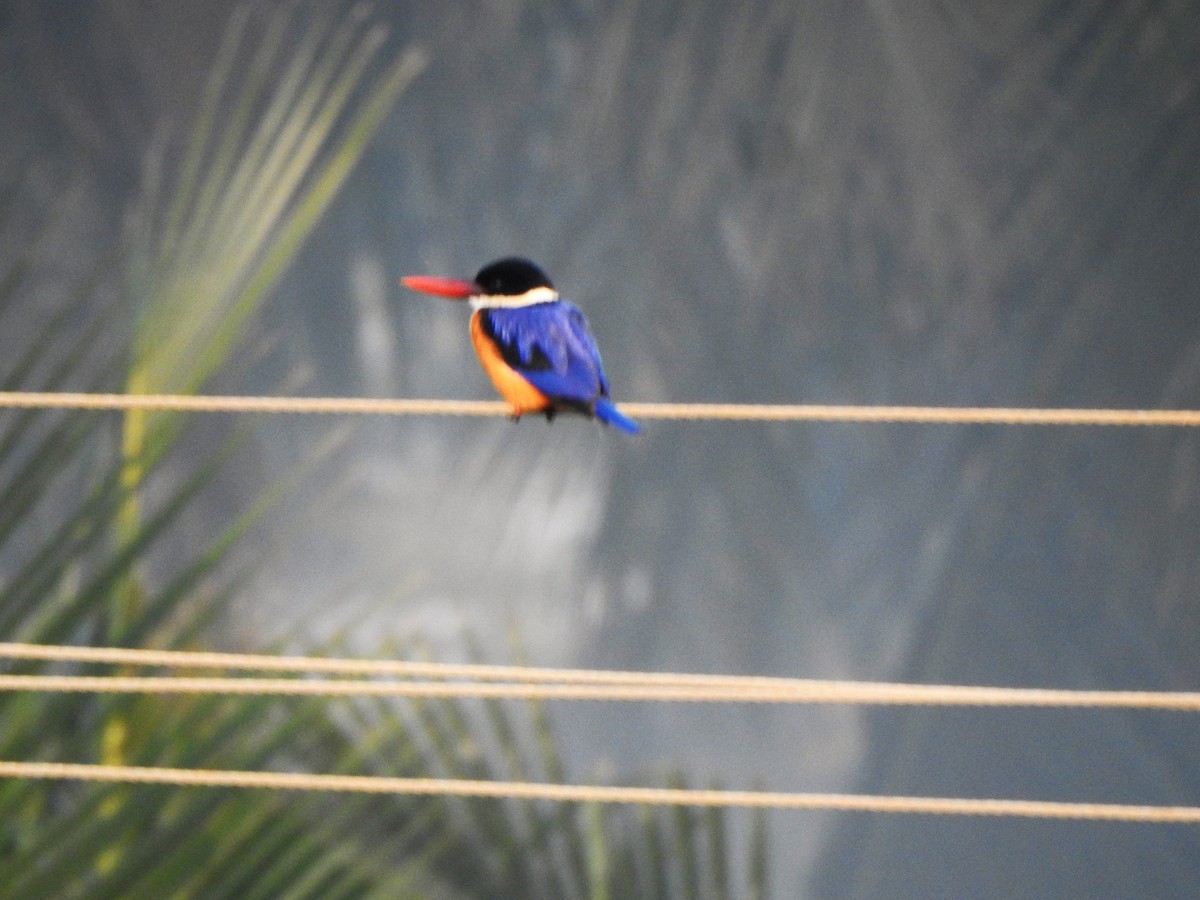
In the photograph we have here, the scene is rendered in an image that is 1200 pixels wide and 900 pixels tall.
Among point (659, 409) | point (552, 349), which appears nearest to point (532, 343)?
point (552, 349)

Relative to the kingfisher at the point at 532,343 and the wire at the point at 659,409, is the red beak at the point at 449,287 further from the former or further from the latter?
the wire at the point at 659,409

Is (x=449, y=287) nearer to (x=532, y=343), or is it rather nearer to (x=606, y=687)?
(x=532, y=343)

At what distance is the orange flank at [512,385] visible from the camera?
0.80 m

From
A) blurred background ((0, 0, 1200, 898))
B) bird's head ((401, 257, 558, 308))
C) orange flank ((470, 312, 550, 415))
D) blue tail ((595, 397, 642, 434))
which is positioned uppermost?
bird's head ((401, 257, 558, 308))

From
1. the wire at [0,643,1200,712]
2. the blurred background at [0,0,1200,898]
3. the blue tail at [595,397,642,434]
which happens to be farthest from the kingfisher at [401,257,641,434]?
the blurred background at [0,0,1200,898]

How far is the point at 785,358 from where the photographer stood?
12.3 feet

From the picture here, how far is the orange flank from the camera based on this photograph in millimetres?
796

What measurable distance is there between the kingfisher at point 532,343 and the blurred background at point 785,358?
7.61 feet

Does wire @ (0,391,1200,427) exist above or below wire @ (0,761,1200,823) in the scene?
above

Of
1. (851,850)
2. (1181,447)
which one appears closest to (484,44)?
(1181,447)

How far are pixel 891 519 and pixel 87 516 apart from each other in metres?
3.25

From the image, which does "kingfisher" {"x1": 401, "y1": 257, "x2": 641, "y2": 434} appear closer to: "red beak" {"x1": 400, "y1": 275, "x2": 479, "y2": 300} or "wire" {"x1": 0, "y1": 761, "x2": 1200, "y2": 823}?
"red beak" {"x1": 400, "y1": 275, "x2": 479, "y2": 300}

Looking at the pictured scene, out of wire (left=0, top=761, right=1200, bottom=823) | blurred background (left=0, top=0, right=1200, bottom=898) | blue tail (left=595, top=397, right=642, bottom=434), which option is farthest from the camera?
blurred background (left=0, top=0, right=1200, bottom=898)

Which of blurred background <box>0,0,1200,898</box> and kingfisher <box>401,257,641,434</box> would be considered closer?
kingfisher <box>401,257,641,434</box>
